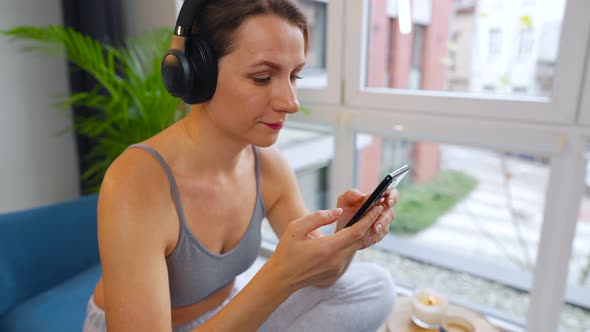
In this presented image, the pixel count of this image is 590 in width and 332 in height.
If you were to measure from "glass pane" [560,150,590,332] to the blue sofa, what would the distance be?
154cm

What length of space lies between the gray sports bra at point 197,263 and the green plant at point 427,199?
1011mm

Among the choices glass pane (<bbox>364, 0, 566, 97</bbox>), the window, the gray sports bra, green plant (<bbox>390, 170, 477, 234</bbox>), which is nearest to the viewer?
the gray sports bra

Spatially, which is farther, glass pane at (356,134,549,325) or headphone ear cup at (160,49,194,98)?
glass pane at (356,134,549,325)

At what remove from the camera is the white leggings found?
87 cm

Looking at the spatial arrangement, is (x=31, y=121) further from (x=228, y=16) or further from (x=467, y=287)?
(x=467, y=287)

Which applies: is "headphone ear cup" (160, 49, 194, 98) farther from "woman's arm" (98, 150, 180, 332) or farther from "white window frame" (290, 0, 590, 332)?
"white window frame" (290, 0, 590, 332)

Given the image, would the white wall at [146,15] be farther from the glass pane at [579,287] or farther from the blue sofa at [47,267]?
the glass pane at [579,287]

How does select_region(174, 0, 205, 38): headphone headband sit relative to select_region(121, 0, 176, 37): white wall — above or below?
below

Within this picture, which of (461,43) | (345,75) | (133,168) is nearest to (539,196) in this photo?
(461,43)

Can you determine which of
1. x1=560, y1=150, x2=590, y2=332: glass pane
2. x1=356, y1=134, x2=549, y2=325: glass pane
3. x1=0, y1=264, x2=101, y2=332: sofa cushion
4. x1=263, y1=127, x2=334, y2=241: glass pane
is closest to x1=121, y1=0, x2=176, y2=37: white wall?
x1=263, y1=127, x2=334, y2=241: glass pane

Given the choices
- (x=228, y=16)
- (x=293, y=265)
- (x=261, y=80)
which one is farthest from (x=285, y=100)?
(x=293, y=265)

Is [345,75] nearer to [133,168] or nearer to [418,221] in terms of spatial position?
[418,221]

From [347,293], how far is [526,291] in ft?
3.24

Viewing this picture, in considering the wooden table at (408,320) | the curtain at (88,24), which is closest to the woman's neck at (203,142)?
the wooden table at (408,320)
